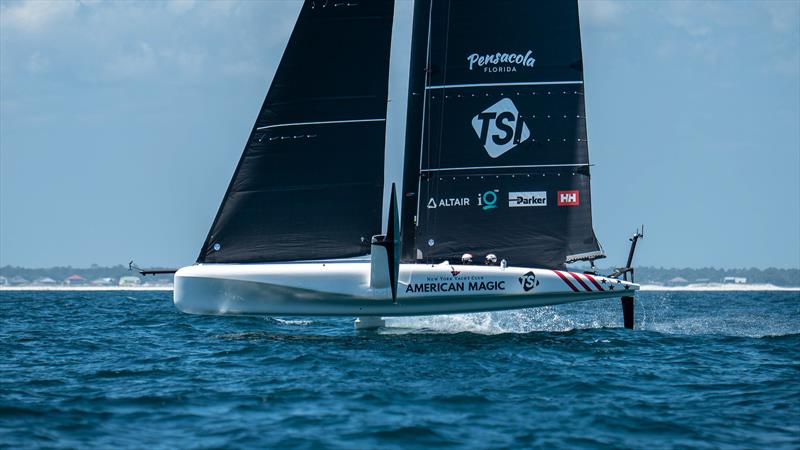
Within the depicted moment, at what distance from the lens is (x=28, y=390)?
1652cm

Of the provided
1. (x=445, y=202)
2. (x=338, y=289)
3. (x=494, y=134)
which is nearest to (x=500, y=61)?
(x=494, y=134)

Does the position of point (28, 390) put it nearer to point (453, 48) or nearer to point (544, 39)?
point (453, 48)

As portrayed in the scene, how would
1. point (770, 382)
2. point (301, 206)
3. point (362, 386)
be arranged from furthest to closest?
point (301, 206) → point (770, 382) → point (362, 386)

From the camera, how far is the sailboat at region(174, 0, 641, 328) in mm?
23484

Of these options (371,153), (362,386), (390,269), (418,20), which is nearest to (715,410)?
(362,386)

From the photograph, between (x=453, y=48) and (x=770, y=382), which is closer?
(x=770, y=382)

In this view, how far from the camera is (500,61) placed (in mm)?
24750

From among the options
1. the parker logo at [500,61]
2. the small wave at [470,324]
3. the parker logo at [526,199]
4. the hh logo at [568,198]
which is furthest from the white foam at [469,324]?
the parker logo at [500,61]

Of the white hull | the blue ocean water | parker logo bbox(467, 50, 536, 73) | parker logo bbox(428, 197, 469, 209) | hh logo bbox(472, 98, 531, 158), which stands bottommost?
the blue ocean water

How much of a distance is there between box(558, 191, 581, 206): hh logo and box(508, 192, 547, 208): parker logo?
35 centimetres

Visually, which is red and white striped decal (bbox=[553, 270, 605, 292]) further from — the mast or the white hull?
the mast

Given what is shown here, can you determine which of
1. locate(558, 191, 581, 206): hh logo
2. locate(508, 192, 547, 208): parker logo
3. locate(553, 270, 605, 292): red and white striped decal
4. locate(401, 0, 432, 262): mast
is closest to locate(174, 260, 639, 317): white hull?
locate(553, 270, 605, 292): red and white striped decal

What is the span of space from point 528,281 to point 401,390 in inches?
331

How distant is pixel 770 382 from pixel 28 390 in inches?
446
